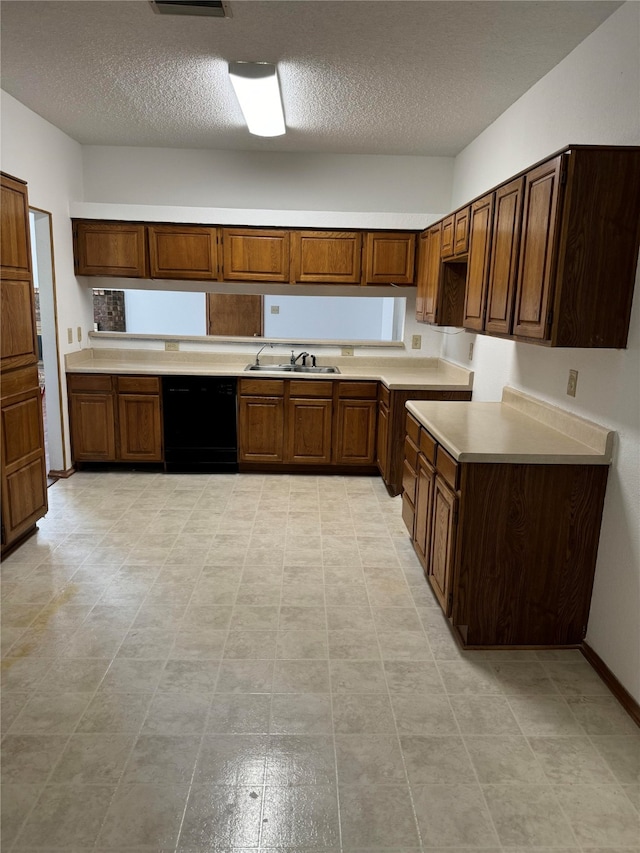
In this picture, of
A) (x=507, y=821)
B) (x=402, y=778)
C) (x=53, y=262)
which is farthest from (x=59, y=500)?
(x=507, y=821)

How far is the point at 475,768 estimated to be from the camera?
1.80 meters

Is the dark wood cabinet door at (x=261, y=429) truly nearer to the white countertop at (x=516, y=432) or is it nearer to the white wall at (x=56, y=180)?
the white wall at (x=56, y=180)

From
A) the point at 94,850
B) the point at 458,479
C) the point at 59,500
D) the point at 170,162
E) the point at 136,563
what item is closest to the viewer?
the point at 94,850

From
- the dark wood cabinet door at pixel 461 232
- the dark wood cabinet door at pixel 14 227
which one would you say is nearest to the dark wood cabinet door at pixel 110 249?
the dark wood cabinet door at pixel 14 227

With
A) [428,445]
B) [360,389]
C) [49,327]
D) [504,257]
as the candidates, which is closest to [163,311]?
[49,327]

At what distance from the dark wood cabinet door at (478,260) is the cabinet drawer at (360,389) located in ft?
4.66

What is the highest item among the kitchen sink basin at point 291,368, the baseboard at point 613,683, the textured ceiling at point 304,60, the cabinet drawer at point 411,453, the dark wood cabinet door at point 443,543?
the textured ceiling at point 304,60

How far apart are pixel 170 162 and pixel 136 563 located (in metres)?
3.37

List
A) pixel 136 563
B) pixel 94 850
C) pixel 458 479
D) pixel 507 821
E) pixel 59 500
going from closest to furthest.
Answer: pixel 94 850 < pixel 507 821 < pixel 458 479 < pixel 136 563 < pixel 59 500

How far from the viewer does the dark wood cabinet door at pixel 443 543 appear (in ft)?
7.97

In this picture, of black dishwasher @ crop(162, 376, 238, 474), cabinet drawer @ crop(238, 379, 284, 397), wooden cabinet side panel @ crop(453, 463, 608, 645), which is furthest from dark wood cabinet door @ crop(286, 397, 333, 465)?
wooden cabinet side panel @ crop(453, 463, 608, 645)

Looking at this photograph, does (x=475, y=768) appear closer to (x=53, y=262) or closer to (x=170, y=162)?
(x=53, y=262)

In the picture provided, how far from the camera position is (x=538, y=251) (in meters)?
2.29

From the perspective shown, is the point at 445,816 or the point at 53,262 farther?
the point at 53,262
